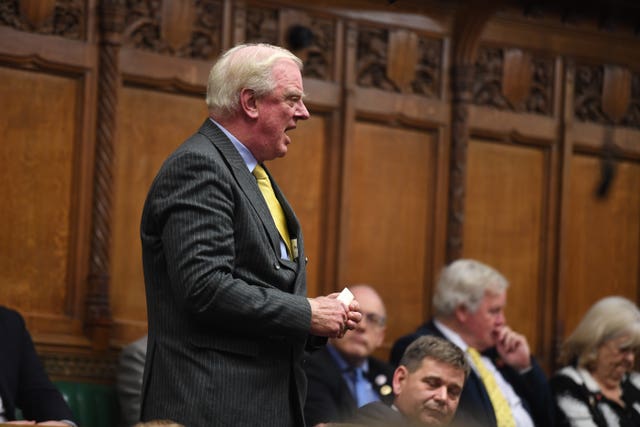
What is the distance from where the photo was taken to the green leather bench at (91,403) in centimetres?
554

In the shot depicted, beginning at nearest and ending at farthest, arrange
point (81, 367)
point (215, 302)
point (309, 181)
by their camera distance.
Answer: point (215, 302) < point (81, 367) < point (309, 181)

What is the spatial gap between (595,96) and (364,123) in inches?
57.9

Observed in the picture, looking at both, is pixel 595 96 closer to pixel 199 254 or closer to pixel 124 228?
pixel 124 228

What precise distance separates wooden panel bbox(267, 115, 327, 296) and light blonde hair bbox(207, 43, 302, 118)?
9.39ft

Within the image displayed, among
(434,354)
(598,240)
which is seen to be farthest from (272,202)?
(598,240)

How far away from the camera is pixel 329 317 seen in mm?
3480

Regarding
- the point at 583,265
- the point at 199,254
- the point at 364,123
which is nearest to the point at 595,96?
the point at 583,265

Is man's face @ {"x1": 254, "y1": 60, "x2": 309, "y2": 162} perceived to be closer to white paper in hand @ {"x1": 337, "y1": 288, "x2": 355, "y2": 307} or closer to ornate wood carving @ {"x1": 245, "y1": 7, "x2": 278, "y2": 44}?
white paper in hand @ {"x1": 337, "y1": 288, "x2": 355, "y2": 307}

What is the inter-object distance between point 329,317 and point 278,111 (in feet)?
1.87

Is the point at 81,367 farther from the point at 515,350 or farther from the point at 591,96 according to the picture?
the point at 591,96

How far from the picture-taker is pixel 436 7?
23.2ft

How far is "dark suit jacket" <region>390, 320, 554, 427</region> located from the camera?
19.2 ft

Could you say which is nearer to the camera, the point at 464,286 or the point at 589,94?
the point at 464,286

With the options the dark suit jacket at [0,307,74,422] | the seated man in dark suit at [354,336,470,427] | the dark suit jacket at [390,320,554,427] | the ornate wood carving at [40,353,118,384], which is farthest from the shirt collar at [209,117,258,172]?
the ornate wood carving at [40,353,118,384]
